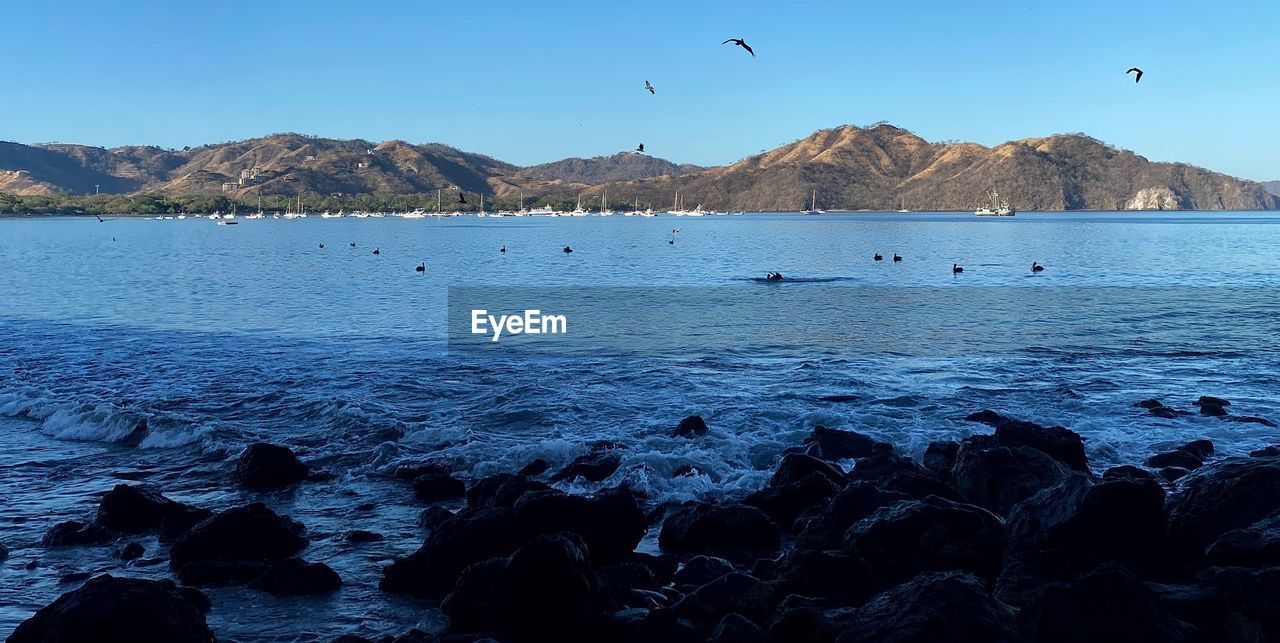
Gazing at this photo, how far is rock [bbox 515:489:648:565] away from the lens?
12.8 metres

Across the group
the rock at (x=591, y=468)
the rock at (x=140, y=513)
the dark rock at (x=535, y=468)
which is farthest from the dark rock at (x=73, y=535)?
the rock at (x=591, y=468)

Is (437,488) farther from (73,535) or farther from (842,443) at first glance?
(842,443)

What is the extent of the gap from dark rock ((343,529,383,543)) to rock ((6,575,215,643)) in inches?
154

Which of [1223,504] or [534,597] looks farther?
[1223,504]

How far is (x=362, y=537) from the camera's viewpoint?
13.9m

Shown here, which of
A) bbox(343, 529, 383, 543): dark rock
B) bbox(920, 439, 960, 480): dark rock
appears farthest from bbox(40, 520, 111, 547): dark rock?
bbox(920, 439, 960, 480): dark rock

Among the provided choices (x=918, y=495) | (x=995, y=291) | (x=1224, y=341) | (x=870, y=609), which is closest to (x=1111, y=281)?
(x=995, y=291)

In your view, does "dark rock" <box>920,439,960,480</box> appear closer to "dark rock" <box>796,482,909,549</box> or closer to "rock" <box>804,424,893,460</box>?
"rock" <box>804,424,893,460</box>

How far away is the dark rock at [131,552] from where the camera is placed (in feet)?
42.5

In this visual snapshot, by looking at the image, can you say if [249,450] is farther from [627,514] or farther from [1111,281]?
[1111,281]

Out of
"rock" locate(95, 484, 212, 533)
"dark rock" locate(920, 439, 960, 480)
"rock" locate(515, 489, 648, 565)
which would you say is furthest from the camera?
"dark rock" locate(920, 439, 960, 480)

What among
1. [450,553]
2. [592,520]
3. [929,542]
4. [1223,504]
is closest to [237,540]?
[450,553]

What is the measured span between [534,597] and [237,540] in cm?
478

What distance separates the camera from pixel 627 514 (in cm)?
1320
